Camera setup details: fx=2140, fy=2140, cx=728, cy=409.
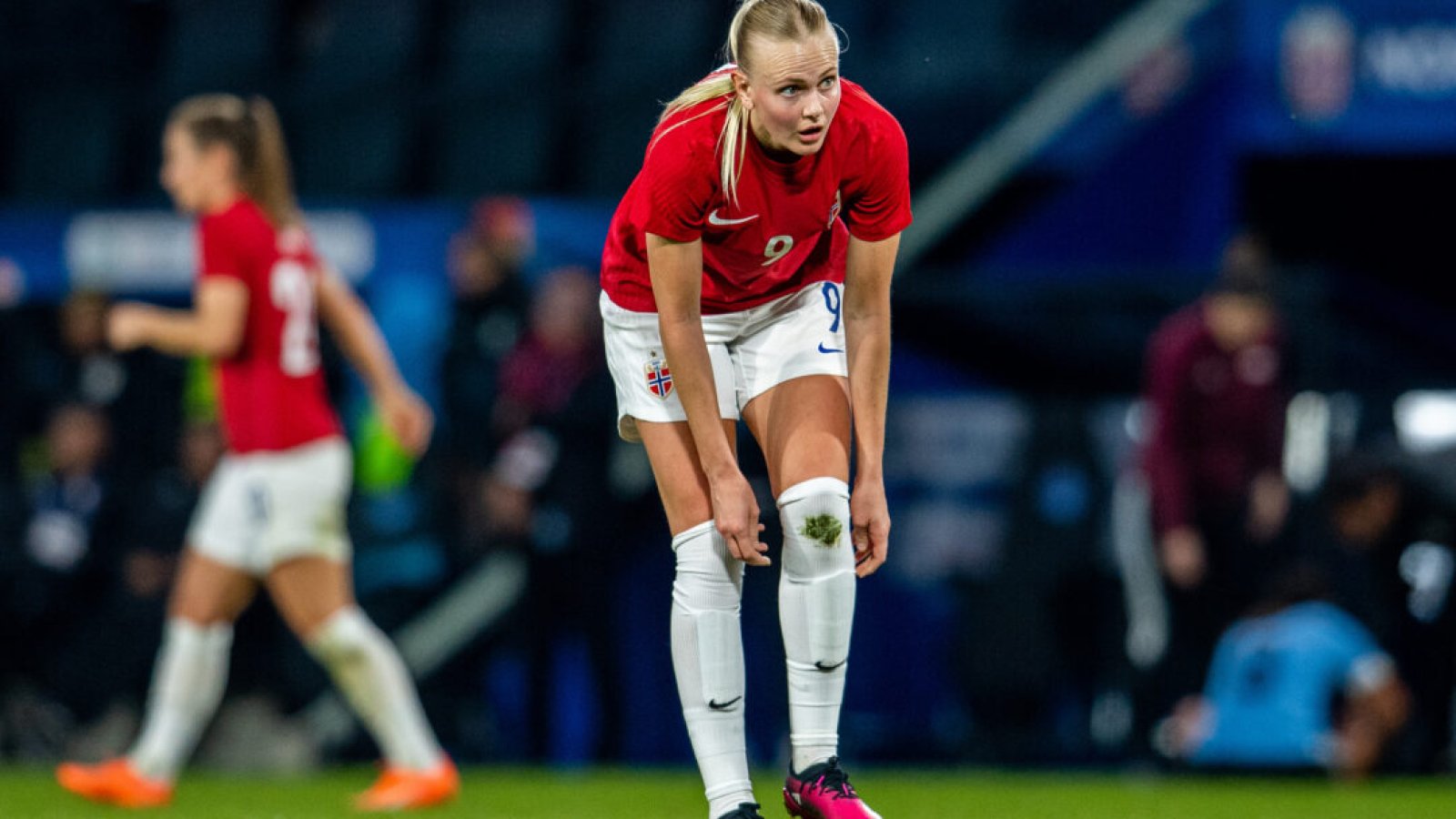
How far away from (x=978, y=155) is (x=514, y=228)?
2.79m

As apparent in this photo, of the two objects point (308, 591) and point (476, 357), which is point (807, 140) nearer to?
point (308, 591)

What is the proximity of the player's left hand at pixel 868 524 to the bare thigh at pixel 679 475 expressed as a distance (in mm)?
300

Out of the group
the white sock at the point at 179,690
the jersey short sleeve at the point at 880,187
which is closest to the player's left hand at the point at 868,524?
the jersey short sleeve at the point at 880,187

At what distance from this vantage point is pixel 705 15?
457 inches

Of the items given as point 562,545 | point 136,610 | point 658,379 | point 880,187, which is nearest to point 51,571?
point 136,610

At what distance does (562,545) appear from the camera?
8516mm

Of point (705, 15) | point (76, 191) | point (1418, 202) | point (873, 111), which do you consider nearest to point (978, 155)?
point (705, 15)

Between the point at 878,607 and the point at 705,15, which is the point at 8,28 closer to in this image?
the point at 705,15

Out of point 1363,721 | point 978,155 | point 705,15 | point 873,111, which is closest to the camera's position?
point 873,111

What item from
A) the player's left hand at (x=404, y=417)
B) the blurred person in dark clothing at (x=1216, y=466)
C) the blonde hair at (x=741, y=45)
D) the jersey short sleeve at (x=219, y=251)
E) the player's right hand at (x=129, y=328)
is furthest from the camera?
the blurred person in dark clothing at (x=1216, y=466)

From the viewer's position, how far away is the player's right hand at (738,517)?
4230mm

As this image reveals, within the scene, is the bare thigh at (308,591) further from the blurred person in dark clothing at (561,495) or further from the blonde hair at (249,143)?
the blurred person in dark clothing at (561,495)

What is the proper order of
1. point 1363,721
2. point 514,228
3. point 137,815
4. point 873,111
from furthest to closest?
point 514,228
point 1363,721
point 137,815
point 873,111

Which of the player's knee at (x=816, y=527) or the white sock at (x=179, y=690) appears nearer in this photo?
the player's knee at (x=816, y=527)
